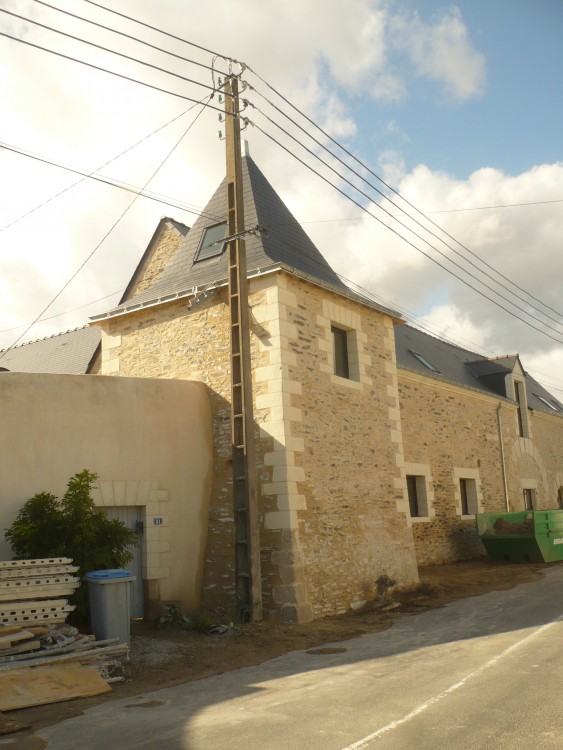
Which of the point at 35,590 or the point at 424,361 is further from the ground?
the point at 424,361

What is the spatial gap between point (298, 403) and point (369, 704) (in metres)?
5.76

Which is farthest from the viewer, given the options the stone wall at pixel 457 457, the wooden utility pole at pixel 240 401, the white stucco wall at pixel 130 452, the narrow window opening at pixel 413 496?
the stone wall at pixel 457 457

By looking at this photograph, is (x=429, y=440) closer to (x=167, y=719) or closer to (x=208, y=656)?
(x=208, y=656)

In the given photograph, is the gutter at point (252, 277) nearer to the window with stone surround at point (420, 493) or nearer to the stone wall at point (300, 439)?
the stone wall at point (300, 439)

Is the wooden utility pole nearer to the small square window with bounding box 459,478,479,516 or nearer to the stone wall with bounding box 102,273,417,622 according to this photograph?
the stone wall with bounding box 102,273,417,622

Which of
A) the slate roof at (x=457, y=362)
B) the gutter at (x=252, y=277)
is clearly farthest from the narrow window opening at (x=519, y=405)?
the gutter at (x=252, y=277)

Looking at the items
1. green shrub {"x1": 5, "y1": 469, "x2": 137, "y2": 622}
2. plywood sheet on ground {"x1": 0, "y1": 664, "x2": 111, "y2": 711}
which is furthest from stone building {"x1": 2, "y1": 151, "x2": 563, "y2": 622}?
plywood sheet on ground {"x1": 0, "y1": 664, "x2": 111, "y2": 711}

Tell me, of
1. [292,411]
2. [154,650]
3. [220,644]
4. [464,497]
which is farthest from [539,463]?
[154,650]

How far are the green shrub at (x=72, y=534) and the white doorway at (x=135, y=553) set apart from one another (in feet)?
3.84

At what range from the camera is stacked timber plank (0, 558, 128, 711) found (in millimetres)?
6414

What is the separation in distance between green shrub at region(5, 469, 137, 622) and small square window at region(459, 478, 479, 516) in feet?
38.0

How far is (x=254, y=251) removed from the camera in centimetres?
1186

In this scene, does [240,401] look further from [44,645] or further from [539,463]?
[539,463]

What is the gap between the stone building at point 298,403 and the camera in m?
10.5
